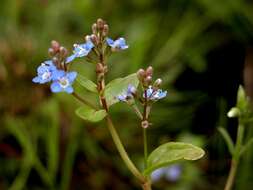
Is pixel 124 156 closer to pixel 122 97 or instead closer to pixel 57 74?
pixel 122 97

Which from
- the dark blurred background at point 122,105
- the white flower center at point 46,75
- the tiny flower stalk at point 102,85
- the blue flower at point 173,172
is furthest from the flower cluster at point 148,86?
the blue flower at point 173,172

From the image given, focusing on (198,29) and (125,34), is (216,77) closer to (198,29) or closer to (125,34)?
(198,29)

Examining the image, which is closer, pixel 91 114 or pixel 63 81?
pixel 63 81

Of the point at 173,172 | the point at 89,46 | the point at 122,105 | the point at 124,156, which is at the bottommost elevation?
the point at 124,156

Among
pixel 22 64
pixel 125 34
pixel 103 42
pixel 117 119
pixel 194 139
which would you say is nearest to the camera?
pixel 103 42

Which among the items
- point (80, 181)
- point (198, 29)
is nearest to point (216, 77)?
point (198, 29)

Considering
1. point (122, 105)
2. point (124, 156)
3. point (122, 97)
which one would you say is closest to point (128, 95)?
point (122, 97)
